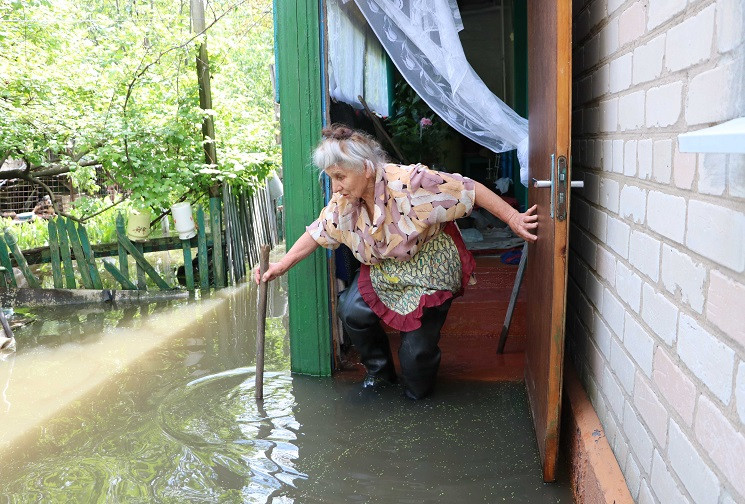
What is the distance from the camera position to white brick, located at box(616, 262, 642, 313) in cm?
214

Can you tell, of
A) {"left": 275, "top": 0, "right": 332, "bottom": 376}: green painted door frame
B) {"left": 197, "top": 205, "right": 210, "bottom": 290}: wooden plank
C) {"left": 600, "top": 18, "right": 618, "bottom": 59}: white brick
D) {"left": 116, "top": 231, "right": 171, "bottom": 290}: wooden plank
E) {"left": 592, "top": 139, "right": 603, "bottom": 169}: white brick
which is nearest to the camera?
{"left": 600, "top": 18, "right": 618, "bottom": 59}: white brick

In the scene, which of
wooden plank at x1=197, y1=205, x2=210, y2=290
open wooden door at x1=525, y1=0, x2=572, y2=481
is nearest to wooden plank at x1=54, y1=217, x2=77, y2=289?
wooden plank at x1=197, y1=205, x2=210, y2=290

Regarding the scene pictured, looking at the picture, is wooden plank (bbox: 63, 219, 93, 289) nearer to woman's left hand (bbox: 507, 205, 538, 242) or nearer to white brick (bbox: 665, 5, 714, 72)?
woman's left hand (bbox: 507, 205, 538, 242)

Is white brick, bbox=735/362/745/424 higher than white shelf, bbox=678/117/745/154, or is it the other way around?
white shelf, bbox=678/117/745/154

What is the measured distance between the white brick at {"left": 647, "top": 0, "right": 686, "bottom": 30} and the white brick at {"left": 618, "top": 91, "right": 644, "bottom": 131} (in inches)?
8.5

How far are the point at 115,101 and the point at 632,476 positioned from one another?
24.0 feet

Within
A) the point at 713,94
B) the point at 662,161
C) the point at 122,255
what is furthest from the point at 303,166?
the point at 122,255

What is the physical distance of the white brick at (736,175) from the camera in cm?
128

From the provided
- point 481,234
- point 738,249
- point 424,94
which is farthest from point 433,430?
point 481,234

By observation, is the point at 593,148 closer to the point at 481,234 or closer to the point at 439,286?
the point at 439,286

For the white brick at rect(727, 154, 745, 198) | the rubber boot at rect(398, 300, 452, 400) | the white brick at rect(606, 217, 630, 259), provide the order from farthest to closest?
1. the rubber boot at rect(398, 300, 452, 400)
2. the white brick at rect(606, 217, 630, 259)
3. the white brick at rect(727, 154, 745, 198)

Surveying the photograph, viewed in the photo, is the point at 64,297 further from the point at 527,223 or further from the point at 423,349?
the point at 527,223

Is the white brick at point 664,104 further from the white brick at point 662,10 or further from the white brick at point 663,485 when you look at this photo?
the white brick at point 663,485

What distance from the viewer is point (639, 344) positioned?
2107 mm
